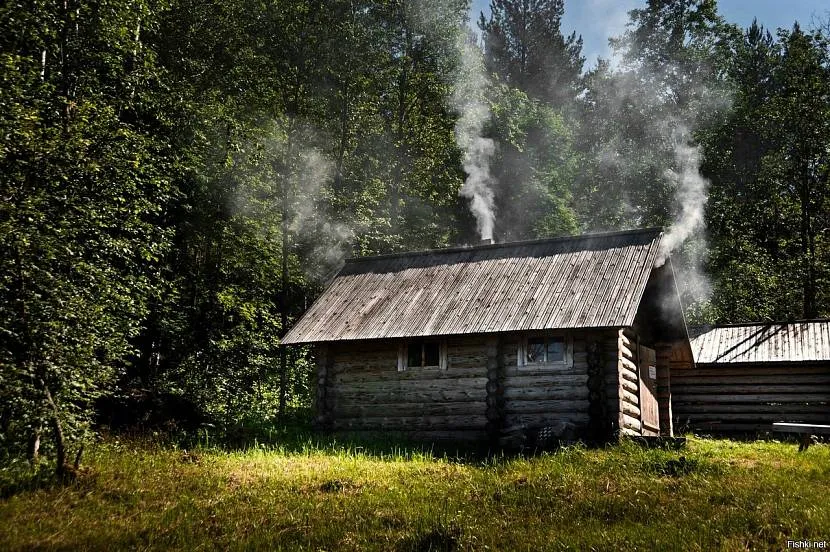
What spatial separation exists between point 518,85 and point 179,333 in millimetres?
36537

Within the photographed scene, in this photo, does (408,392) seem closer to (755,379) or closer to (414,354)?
(414,354)

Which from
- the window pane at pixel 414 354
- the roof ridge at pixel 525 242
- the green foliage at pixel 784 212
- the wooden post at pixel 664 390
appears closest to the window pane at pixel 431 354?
the window pane at pixel 414 354

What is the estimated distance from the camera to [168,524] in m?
10.7

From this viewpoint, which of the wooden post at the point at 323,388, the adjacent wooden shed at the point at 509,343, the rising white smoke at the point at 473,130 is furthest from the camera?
the rising white smoke at the point at 473,130

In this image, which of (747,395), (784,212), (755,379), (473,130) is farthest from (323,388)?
(784,212)

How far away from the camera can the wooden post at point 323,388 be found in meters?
20.4

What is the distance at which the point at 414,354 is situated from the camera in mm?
19875

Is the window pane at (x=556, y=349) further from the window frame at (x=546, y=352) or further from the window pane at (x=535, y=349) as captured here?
the window pane at (x=535, y=349)

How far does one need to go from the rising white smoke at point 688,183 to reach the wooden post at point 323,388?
2648 centimetres

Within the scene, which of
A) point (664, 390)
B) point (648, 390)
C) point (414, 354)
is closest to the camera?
point (414, 354)

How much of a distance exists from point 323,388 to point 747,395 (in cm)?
1325

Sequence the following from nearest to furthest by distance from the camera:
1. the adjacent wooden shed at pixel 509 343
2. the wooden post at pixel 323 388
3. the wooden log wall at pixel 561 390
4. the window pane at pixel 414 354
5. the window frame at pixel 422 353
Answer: the wooden log wall at pixel 561 390 < the adjacent wooden shed at pixel 509 343 < the window frame at pixel 422 353 < the window pane at pixel 414 354 < the wooden post at pixel 323 388

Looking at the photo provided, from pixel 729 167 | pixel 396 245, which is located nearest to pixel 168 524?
pixel 396 245

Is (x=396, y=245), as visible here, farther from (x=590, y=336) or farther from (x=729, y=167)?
(x=729, y=167)
